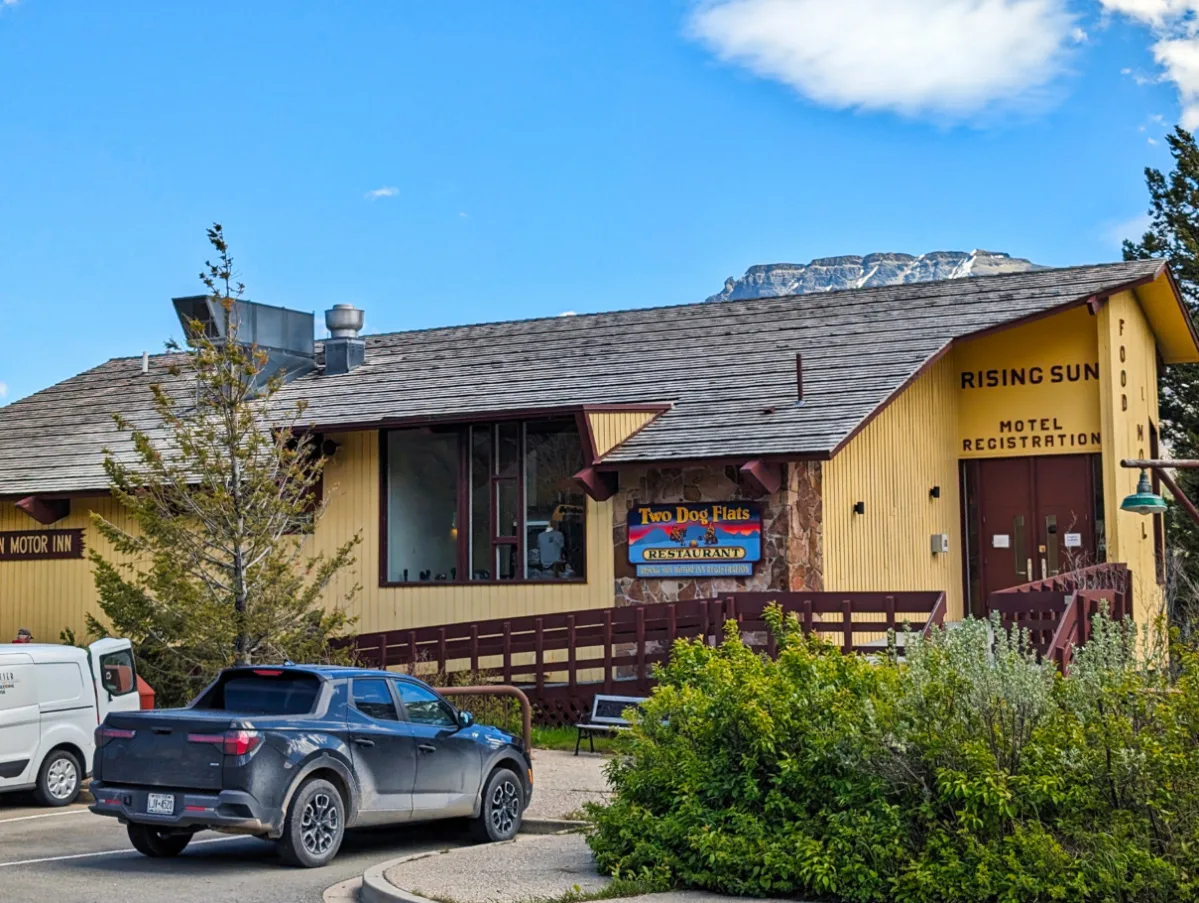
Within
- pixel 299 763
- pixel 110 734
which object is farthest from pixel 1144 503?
pixel 110 734

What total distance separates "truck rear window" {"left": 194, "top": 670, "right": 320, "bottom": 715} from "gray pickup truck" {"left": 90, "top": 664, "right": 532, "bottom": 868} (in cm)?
1

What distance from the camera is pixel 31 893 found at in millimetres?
10430

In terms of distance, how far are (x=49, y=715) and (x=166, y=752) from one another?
4.98 m

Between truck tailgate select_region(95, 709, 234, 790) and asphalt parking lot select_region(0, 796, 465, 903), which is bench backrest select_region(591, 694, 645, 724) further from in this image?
truck tailgate select_region(95, 709, 234, 790)

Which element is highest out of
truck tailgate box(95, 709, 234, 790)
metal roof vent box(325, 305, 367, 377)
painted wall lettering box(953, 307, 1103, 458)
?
metal roof vent box(325, 305, 367, 377)

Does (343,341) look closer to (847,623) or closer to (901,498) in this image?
(901,498)

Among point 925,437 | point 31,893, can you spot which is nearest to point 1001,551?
point 925,437

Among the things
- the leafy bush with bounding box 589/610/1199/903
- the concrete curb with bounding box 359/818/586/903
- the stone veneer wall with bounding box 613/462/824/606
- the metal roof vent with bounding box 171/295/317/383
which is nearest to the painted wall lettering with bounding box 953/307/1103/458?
the stone veneer wall with bounding box 613/462/824/606

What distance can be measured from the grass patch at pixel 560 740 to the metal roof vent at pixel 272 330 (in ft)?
34.5

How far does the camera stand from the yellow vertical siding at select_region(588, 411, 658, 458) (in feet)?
71.5

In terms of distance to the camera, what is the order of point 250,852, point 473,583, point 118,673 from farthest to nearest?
point 473,583
point 118,673
point 250,852

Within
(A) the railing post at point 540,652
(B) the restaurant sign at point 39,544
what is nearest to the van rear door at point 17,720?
(A) the railing post at point 540,652

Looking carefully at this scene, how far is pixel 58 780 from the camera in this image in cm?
1591

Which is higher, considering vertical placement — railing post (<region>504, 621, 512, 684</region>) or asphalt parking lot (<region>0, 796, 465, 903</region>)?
railing post (<region>504, 621, 512, 684</region>)
